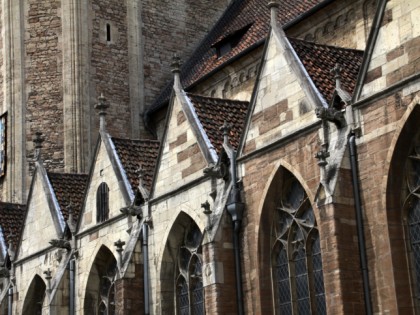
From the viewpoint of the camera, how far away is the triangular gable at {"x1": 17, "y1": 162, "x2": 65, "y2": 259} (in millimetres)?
25938

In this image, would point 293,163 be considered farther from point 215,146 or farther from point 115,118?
point 115,118

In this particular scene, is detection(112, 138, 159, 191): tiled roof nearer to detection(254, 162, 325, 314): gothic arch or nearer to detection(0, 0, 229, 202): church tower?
detection(254, 162, 325, 314): gothic arch

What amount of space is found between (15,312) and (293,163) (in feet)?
37.7

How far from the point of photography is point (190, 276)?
20.9 metres

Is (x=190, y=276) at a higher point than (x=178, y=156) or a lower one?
lower

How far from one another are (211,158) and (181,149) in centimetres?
138

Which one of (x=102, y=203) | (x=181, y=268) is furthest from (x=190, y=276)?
(x=102, y=203)

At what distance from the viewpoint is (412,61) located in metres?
16.1

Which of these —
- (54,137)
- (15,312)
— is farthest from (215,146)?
(54,137)

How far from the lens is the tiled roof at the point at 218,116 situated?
67.6ft

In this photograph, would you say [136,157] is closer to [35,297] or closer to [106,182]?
[106,182]

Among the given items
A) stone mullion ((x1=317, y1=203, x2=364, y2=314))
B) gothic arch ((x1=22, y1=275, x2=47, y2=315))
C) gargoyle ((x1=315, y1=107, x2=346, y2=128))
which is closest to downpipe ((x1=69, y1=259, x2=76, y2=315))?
gothic arch ((x1=22, y1=275, x2=47, y2=315))

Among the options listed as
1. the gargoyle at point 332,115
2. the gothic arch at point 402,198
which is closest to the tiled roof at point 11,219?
the gargoyle at point 332,115

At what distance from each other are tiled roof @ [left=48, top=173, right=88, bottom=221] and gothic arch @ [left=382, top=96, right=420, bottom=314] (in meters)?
11.3
